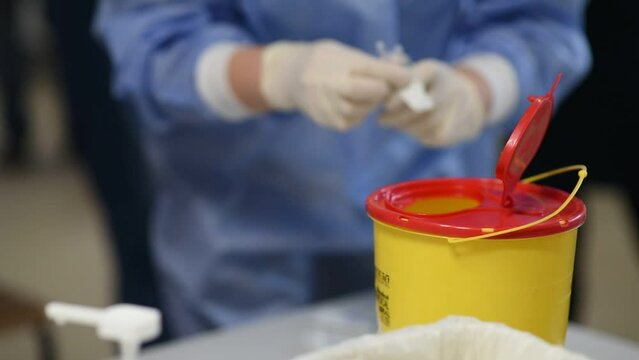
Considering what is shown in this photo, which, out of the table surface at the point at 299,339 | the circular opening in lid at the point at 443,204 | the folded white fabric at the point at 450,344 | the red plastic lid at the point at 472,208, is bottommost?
the table surface at the point at 299,339

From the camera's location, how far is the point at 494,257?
536mm

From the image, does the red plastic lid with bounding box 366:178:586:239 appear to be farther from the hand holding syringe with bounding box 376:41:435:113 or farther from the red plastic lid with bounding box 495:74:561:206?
the hand holding syringe with bounding box 376:41:435:113

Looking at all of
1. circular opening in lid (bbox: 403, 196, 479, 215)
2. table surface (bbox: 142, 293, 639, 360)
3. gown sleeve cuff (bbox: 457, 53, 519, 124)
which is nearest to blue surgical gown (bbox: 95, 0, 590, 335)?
gown sleeve cuff (bbox: 457, 53, 519, 124)

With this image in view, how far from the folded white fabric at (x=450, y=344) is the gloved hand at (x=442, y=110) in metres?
0.36

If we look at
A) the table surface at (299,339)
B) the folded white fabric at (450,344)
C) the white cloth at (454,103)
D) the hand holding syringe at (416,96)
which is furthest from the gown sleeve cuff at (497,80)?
the folded white fabric at (450,344)

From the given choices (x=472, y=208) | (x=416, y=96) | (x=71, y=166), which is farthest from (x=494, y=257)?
(x=71, y=166)

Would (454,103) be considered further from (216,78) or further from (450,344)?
(450,344)

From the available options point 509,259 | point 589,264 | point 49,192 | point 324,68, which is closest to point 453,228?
point 509,259

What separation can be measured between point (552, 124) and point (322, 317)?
22.3 inches

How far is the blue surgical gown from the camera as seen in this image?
88cm

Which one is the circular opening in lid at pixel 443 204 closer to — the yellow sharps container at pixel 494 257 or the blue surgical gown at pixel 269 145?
the yellow sharps container at pixel 494 257

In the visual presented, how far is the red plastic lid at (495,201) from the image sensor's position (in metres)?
0.54

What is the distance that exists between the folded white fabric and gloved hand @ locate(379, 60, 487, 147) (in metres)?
0.36

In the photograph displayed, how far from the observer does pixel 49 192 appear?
103 cm
